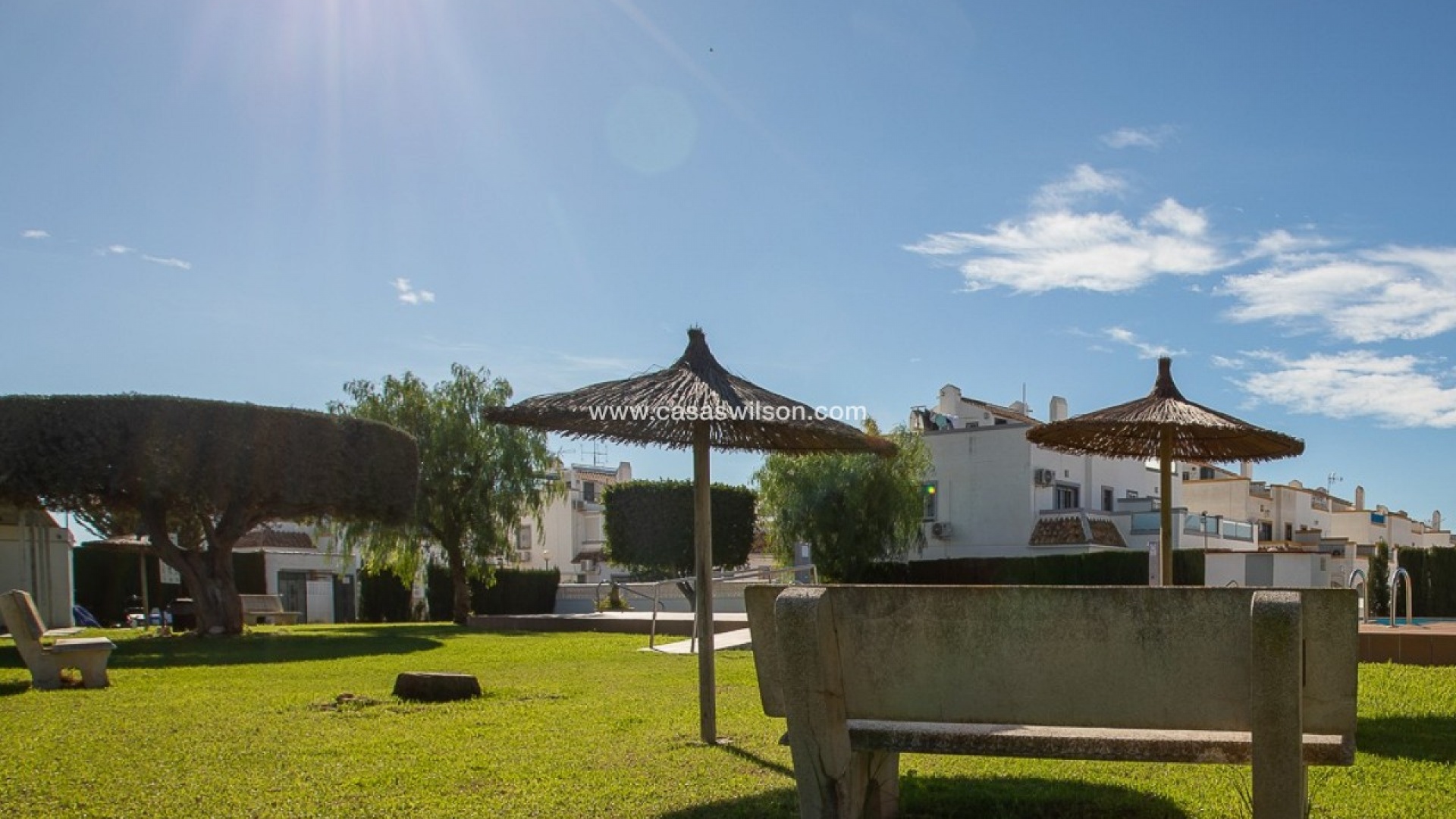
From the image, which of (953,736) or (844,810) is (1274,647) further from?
(844,810)

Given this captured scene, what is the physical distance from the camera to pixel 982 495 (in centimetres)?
4691

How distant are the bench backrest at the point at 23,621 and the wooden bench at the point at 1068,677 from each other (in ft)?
30.5

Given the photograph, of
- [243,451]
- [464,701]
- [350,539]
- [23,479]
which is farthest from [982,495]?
[464,701]

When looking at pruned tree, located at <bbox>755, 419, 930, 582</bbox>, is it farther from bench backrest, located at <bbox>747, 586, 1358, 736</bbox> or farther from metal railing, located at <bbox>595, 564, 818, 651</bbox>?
bench backrest, located at <bbox>747, 586, 1358, 736</bbox>

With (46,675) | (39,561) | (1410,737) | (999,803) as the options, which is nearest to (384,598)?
(39,561)

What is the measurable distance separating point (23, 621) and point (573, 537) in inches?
2351

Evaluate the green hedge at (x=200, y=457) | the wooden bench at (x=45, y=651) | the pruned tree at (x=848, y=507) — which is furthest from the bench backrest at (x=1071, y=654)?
the pruned tree at (x=848, y=507)

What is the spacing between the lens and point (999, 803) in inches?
215

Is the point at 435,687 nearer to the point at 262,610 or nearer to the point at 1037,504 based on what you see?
the point at 262,610

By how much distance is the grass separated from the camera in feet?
18.3

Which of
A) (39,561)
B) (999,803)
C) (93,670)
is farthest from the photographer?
(39,561)

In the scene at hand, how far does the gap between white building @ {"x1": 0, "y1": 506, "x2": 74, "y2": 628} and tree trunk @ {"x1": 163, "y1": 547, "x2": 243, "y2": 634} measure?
7.29 m

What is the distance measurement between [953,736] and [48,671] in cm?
1055

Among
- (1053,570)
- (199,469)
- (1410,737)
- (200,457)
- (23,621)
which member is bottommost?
(1053,570)
